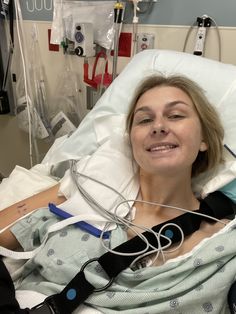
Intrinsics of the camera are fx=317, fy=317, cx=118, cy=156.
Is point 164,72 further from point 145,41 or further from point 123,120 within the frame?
point 145,41

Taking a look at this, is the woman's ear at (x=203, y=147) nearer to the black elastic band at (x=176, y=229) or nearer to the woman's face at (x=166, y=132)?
the woman's face at (x=166, y=132)

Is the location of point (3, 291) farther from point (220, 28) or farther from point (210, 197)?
point (220, 28)

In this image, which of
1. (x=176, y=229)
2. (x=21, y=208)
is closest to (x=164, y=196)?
(x=176, y=229)

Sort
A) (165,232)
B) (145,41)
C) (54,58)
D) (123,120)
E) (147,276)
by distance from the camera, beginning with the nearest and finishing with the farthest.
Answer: (147,276) < (165,232) < (123,120) < (145,41) < (54,58)

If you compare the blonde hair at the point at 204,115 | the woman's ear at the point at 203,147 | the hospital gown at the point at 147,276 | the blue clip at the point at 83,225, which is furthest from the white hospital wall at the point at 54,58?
the blue clip at the point at 83,225

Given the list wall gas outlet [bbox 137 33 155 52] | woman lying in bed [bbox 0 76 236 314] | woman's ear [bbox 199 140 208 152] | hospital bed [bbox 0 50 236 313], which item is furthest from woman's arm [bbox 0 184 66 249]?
wall gas outlet [bbox 137 33 155 52]

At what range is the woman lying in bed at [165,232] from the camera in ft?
3.14

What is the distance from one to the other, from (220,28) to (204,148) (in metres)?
0.82

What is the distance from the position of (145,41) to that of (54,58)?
78cm

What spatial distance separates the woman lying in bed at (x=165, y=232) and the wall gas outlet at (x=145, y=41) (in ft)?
2.36

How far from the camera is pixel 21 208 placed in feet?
4.08

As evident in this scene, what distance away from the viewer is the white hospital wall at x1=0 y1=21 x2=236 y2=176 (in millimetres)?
1747

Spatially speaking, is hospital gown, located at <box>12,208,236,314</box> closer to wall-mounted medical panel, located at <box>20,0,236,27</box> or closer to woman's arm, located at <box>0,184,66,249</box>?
woman's arm, located at <box>0,184,66,249</box>

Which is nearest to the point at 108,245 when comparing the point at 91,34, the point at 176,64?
the point at 176,64
